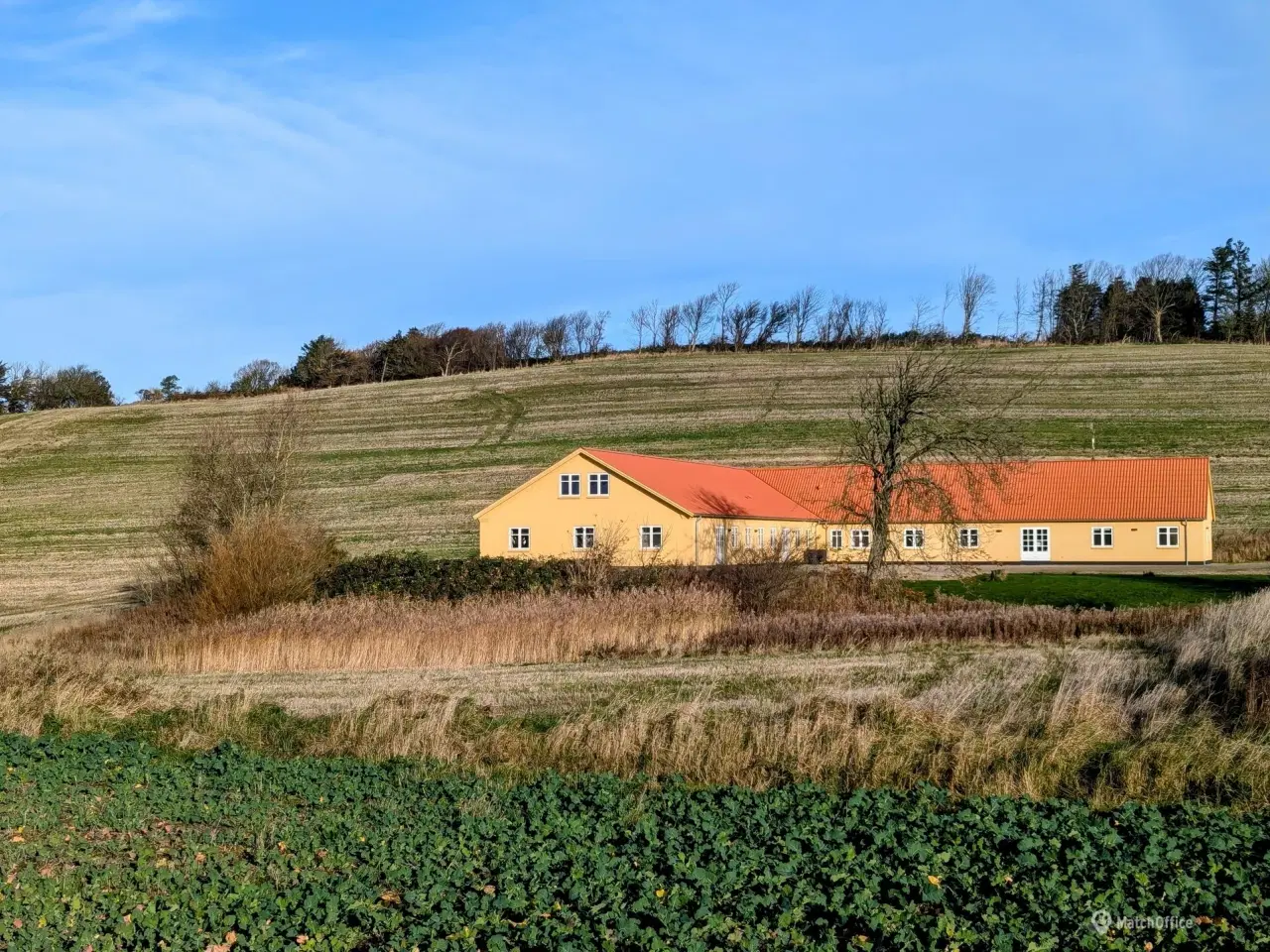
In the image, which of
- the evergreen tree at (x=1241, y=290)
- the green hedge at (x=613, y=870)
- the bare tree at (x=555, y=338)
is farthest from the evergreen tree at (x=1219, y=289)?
the green hedge at (x=613, y=870)

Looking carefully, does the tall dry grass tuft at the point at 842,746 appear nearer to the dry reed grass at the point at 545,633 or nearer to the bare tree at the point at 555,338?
the dry reed grass at the point at 545,633

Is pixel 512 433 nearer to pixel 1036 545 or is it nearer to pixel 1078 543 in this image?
pixel 1036 545

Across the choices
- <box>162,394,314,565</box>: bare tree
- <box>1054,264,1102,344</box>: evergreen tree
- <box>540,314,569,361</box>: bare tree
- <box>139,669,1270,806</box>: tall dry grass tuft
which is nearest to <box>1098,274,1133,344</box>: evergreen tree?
<box>1054,264,1102,344</box>: evergreen tree

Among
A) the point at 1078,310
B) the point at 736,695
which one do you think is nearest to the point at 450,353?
the point at 1078,310

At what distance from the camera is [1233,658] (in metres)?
14.3

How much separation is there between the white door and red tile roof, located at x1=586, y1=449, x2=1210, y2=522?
0.57 m

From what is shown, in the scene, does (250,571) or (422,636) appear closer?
(422,636)

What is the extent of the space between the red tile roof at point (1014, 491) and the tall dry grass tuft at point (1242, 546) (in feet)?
4.67

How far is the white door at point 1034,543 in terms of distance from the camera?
49.3 meters

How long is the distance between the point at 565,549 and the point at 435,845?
124 feet

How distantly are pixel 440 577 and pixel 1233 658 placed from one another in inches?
772

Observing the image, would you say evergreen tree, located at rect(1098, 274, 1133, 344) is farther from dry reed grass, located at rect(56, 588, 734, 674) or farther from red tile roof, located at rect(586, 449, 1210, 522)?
dry reed grass, located at rect(56, 588, 734, 674)

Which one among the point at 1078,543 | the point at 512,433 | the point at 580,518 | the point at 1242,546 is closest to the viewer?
the point at 1242,546

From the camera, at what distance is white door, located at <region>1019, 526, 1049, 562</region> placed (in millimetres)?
49281
